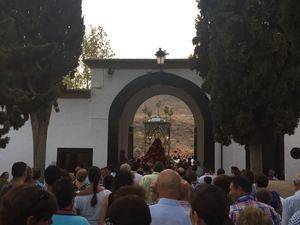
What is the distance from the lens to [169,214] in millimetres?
4844

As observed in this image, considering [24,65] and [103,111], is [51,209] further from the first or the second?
[103,111]

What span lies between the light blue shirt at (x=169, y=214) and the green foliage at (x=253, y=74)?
11208 mm


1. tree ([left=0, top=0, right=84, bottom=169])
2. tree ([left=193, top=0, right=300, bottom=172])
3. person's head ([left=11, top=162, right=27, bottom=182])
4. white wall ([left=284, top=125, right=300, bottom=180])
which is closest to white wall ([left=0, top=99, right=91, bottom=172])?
tree ([left=0, top=0, right=84, bottom=169])

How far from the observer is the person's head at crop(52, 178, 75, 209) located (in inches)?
187

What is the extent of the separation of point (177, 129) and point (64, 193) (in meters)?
75.5

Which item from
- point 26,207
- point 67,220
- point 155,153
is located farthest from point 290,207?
point 155,153

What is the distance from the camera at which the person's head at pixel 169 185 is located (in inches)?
195

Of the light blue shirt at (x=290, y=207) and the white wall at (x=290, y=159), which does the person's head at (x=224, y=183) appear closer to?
the light blue shirt at (x=290, y=207)

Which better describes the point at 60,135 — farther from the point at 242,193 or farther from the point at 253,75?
the point at 242,193

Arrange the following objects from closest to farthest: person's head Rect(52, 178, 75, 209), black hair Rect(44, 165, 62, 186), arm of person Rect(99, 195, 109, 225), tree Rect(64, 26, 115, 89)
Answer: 1. person's head Rect(52, 178, 75, 209)
2. arm of person Rect(99, 195, 109, 225)
3. black hair Rect(44, 165, 62, 186)
4. tree Rect(64, 26, 115, 89)

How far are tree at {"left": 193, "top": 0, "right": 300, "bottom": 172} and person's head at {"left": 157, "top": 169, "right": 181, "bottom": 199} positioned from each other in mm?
11101

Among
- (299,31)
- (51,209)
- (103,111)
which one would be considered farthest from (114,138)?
(51,209)

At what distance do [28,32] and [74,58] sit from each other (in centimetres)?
221

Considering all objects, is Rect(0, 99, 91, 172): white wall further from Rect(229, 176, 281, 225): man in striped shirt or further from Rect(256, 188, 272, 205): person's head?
Rect(229, 176, 281, 225): man in striped shirt
